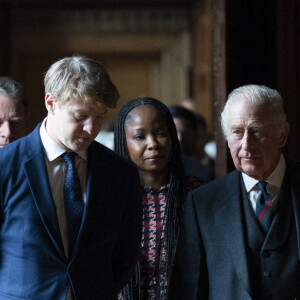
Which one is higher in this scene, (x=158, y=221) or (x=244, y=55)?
(x=244, y=55)

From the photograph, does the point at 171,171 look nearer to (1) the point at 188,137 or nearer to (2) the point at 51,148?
(2) the point at 51,148

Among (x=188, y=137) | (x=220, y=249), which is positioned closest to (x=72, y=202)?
(x=220, y=249)

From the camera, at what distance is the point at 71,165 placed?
8.46 ft

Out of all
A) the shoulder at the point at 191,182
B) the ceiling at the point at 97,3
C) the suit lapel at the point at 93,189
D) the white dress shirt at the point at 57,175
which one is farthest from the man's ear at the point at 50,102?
the ceiling at the point at 97,3

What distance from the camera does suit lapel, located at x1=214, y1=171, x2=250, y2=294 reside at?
2608 millimetres

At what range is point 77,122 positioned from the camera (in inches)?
97.5

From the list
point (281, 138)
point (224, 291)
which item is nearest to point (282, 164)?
point (281, 138)

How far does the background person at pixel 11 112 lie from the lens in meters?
3.07

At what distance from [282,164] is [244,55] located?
1111 millimetres

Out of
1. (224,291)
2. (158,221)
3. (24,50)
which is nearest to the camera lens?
(224,291)

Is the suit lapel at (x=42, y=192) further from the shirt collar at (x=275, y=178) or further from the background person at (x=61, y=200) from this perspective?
the shirt collar at (x=275, y=178)

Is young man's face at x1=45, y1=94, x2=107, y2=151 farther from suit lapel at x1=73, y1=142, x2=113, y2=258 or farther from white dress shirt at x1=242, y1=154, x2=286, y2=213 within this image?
white dress shirt at x1=242, y1=154, x2=286, y2=213

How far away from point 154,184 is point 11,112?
0.77m

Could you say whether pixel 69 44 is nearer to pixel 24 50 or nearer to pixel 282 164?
pixel 24 50
